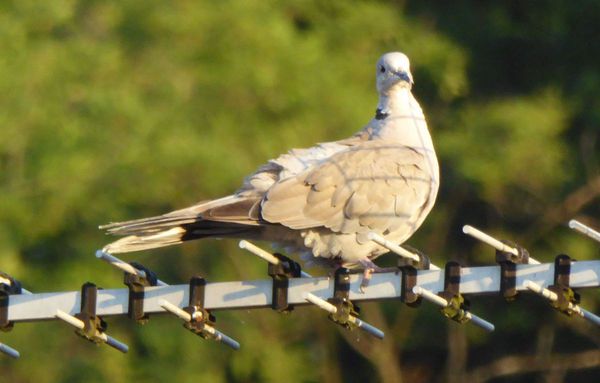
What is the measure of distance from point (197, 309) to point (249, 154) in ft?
20.2

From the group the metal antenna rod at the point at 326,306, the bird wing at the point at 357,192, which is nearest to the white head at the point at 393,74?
the bird wing at the point at 357,192

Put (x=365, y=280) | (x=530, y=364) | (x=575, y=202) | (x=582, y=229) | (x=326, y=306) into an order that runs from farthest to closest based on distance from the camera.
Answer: (x=530, y=364) → (x=575, y=202) → (x=365, y=280) → (x=326, y=306) → (x=582, y=229)

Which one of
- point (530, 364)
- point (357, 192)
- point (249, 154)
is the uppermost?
point (357, 192)

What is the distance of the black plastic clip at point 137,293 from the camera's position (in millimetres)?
5832

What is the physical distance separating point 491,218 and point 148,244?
6846 millimetres

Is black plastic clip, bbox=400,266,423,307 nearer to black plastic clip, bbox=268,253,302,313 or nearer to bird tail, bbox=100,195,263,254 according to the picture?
black plastic clip, bbox=268,253,302,313

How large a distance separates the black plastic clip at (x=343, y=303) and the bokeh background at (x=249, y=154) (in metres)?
5.76

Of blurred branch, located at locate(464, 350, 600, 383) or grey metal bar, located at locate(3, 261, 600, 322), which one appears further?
blurred branch, located at locate(464, 350, 600, 383)

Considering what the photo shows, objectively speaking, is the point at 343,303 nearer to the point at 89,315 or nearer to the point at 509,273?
the point at 509,273

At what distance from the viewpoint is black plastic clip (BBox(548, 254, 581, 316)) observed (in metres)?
5.35

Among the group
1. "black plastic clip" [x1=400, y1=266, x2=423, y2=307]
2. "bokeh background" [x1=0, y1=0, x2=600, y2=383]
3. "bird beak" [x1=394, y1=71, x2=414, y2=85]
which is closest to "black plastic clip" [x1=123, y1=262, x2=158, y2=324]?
"black plastic clip" [x1=400, y1=266, x2=423, y2=307]

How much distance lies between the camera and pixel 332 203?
22.6ft

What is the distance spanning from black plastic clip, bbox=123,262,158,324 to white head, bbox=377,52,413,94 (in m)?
2.15

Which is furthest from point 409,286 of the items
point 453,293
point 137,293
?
point 137,293
